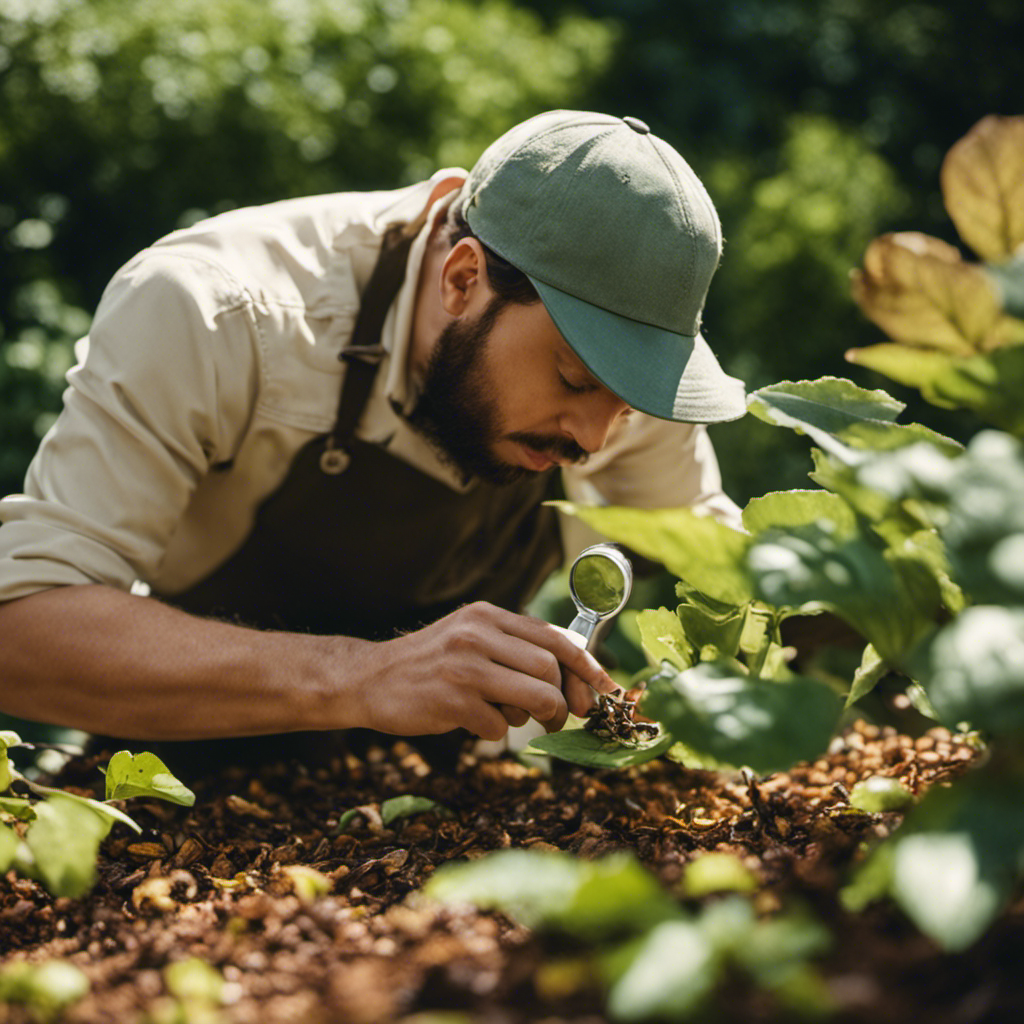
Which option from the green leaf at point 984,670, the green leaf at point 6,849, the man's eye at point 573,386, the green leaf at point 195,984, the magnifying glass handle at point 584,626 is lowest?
the magnifying glass handle at point 584,626

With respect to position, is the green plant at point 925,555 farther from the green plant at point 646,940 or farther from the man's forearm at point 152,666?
the man's forearm at point 152,666

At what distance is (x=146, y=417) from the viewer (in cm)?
135

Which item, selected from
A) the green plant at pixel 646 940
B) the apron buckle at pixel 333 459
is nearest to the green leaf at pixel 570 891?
the green plant at pixel 646 940

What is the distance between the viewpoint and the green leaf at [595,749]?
847mm

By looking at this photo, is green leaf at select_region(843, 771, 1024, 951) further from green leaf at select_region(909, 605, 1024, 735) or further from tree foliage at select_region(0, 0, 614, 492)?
tree foliage at select_region(0, 0, 614, 492)

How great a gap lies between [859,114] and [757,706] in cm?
558

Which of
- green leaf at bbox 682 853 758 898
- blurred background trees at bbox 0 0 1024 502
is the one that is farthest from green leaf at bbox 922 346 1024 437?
blurred background trees at bbox 0 0 1024 502

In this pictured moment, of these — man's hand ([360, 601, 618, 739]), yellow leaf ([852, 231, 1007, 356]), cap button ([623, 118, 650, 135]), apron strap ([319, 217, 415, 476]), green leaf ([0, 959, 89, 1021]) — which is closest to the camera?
green leaf ([0, 959, 89, 1021])

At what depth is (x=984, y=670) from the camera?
0.51 meters

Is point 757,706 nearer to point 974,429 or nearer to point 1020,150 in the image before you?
point 1020,150

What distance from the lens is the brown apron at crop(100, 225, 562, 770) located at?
162 centimetres

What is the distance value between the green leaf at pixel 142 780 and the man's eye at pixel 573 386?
0.73 meters

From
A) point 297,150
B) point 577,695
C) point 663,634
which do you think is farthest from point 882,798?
point 297,150

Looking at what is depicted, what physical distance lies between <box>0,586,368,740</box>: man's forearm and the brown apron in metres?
0.35
